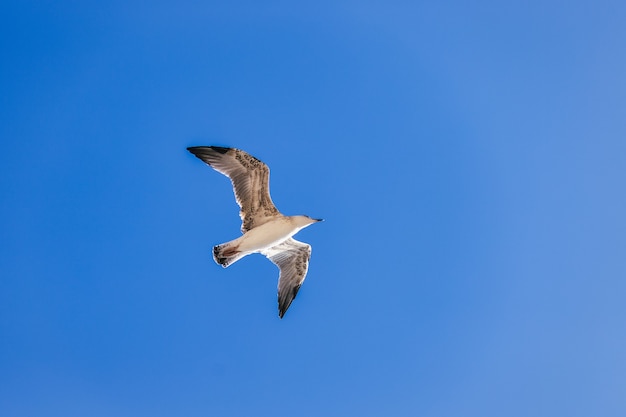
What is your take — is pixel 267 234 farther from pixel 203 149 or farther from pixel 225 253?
pixel 203 149

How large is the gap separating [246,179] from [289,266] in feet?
8.71

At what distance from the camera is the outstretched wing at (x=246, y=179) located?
48.4ft

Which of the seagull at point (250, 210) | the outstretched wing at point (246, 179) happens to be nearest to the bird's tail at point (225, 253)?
the seagull at point (250, 210)

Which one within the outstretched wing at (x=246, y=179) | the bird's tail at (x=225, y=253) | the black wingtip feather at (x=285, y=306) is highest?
the outstretched wing at (x=246, y=179)

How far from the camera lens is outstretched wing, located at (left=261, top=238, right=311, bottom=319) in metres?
15.8

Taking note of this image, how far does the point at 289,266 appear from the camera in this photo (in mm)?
15984

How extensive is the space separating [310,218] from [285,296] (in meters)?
Result: 2.37

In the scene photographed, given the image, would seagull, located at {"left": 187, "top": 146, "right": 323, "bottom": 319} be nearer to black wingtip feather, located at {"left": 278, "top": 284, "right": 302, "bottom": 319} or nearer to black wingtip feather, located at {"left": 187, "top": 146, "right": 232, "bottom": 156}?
black wingtip feather, located at {"left": 187, "top": 146, "right": 232, "bottom": 156}

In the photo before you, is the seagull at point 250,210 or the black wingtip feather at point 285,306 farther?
the black wingtip feather at point 285,306

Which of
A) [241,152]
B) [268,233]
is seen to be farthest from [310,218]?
[241,152]

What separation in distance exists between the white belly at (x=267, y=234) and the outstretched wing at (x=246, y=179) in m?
0.29

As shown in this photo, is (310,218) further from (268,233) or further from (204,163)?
(204,163)

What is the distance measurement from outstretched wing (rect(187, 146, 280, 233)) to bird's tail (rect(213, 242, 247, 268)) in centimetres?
61

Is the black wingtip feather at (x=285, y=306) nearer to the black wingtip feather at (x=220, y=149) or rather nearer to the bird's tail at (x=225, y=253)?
the bird's tail at (x=225, y=253)
